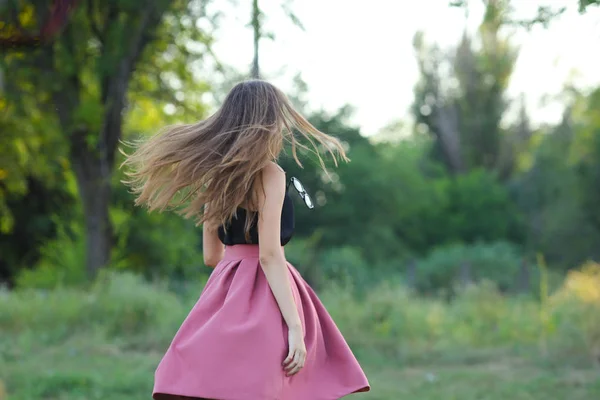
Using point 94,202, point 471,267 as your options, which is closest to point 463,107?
point 471,267

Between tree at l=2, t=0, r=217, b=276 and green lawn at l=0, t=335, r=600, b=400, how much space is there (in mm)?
3835

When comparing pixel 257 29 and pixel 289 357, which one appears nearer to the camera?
pixel 289 357

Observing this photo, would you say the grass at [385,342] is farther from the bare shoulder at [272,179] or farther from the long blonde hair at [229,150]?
the bare shoulder at [272,179]

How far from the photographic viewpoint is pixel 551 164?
124ft

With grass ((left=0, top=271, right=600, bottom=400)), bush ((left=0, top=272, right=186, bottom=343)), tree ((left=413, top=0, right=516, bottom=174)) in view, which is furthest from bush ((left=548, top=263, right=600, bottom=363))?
tree ((left=413, top=0, right=516, bottom=174))

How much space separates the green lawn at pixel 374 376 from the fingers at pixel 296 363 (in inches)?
158

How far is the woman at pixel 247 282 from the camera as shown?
3059 millimetres

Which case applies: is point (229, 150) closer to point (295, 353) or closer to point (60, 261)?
point (295, 353)

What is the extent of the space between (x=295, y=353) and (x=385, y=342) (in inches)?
253

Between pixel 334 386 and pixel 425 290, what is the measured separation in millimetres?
22525

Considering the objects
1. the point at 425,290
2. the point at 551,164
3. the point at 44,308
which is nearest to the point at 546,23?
the point at 44,308

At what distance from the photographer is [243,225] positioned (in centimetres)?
329

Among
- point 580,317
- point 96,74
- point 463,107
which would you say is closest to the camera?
point 580,317

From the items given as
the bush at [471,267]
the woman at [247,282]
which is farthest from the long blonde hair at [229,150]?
the bush at [471,267]
